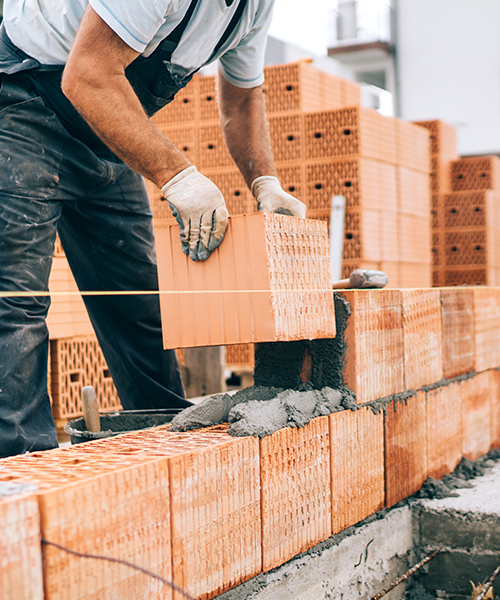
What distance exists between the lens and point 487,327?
3436mm

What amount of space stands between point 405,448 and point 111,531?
4.68 ft

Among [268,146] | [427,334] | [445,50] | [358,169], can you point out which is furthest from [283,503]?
[445,50]

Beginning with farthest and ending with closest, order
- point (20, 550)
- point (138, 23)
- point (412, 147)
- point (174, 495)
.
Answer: point (412, 147)
point (138, 23)
point (174, 495)
point (20, 550)

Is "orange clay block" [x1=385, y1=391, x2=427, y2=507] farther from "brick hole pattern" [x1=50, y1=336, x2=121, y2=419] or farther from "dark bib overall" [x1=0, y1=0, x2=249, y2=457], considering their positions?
"brick hole pattern" [x1=50, y1=336, x2=121, y2=419]

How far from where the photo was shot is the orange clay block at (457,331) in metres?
2.94

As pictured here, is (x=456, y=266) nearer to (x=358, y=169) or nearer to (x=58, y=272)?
(x=358, y=169)

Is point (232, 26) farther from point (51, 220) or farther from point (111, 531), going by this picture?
point (111, 531)

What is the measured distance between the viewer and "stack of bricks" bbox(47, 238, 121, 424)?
385 centimetres

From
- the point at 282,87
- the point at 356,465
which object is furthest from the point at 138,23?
the point at 282,87

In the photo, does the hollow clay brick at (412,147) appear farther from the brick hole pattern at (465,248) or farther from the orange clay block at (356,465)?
the orange clay block at (356,465)

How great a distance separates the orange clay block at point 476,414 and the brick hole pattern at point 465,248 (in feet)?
17.6

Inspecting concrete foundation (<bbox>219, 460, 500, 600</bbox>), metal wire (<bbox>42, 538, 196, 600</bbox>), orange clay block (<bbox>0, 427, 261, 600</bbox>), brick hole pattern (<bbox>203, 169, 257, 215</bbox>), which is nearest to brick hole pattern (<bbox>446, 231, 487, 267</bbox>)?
brick hole pattern (<bbox>203, 169, 257, 215</bbox>)

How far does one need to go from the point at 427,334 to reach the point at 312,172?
3366 millimetres

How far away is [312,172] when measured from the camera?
5879 millimetres
